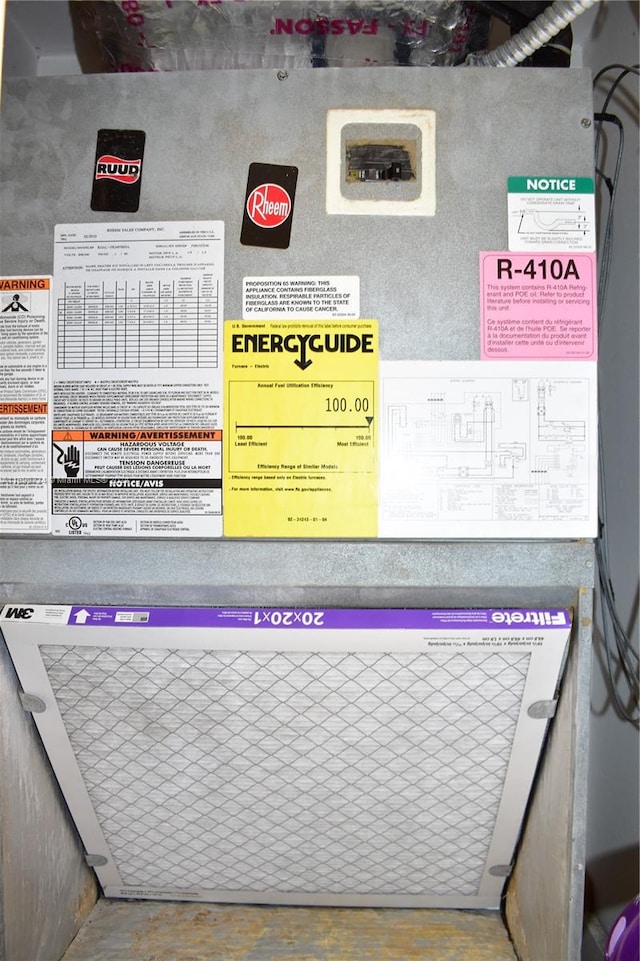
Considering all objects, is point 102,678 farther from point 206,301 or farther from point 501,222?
point 501,222

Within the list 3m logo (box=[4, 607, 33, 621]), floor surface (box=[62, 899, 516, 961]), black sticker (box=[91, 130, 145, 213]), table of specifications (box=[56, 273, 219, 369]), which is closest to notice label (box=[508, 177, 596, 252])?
table of specifications (box=[56, 273, 219, 369])

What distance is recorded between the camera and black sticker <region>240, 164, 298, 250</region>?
107 cm

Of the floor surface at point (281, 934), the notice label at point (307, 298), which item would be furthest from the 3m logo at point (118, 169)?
the floor surface at point (281, 934)

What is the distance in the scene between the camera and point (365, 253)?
3.50 ft

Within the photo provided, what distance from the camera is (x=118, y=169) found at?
42.9 inches

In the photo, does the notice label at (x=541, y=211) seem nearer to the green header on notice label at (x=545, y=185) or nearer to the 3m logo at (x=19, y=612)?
the green header on notice label at (x=545, y=185)

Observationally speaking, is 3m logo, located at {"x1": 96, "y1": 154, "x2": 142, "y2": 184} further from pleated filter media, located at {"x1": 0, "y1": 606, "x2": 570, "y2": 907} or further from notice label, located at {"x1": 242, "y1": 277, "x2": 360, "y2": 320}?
pleated filter media, located at {"x1": 0, "y1": 606, "x2": 570, "y2": 907}

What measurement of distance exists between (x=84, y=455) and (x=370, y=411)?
0.48m

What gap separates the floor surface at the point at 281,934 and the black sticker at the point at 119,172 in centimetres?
132

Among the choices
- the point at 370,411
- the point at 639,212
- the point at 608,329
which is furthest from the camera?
the point at 608,329

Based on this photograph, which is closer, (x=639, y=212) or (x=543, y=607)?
(x=543, y=607)

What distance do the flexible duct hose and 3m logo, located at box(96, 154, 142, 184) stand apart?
0.65m

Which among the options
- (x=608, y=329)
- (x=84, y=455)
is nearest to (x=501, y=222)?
(x=608, y=329)

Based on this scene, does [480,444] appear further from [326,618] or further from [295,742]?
[295,742]
